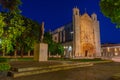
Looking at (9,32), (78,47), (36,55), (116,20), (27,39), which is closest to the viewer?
(116,20)

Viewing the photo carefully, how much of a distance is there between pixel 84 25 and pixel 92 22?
14.7 ft

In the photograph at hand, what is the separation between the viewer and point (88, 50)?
62.5 meters

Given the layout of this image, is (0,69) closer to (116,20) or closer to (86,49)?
(116,20)

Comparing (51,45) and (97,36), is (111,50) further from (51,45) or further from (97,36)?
(51,45)

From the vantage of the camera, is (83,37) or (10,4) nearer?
(10,4)

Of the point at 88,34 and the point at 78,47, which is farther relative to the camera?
the point at 88,34

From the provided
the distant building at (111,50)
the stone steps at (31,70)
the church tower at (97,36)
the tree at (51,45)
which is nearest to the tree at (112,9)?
the stone steps at (31,70)

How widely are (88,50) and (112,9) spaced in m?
52.7

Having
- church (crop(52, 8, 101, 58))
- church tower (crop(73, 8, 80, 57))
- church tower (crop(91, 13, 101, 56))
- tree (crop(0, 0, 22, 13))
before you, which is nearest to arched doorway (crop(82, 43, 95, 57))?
church (crop(52, 8, 101, 58))

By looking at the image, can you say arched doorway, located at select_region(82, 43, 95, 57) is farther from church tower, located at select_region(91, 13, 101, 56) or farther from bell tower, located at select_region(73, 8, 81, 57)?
bell tower, located at select_region(73, 8, 81, 57)

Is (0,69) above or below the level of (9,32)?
below

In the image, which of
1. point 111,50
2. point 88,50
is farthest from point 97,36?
point 111,50

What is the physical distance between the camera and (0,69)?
36.2 feet

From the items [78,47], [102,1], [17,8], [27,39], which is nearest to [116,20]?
[102,1]
